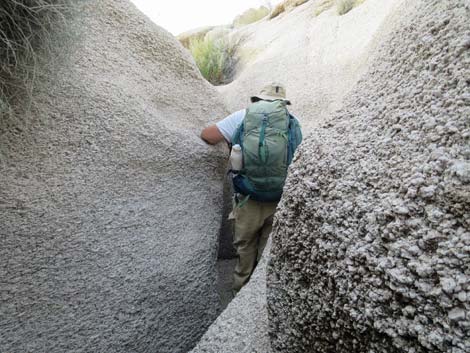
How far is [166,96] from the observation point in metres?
3.02

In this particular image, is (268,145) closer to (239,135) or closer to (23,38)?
(239,135)

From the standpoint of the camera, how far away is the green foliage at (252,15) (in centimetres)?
878

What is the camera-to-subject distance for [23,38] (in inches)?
73.0

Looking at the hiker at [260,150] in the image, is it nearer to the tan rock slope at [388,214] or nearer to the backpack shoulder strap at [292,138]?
the backpack shoulder strap at [292,138]

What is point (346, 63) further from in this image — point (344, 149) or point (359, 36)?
point (344, 149)

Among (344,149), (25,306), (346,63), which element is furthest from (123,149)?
Result: (346,63)

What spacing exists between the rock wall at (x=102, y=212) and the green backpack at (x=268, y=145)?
54 cm

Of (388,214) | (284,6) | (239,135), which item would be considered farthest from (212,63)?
(388,214)

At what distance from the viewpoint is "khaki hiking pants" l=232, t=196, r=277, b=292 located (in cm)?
284

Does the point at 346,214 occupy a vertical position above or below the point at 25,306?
above

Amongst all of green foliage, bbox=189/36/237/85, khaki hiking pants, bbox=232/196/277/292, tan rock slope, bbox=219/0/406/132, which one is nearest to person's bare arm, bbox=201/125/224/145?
khaki hiking pants, bbox=232/196/277/292

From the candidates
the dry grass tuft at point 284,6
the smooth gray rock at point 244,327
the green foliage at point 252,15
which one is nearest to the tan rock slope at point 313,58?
the dry grass tuft at point 284,6

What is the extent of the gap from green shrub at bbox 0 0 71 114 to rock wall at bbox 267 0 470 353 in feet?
5.40

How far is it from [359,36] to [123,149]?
11.2 ft
